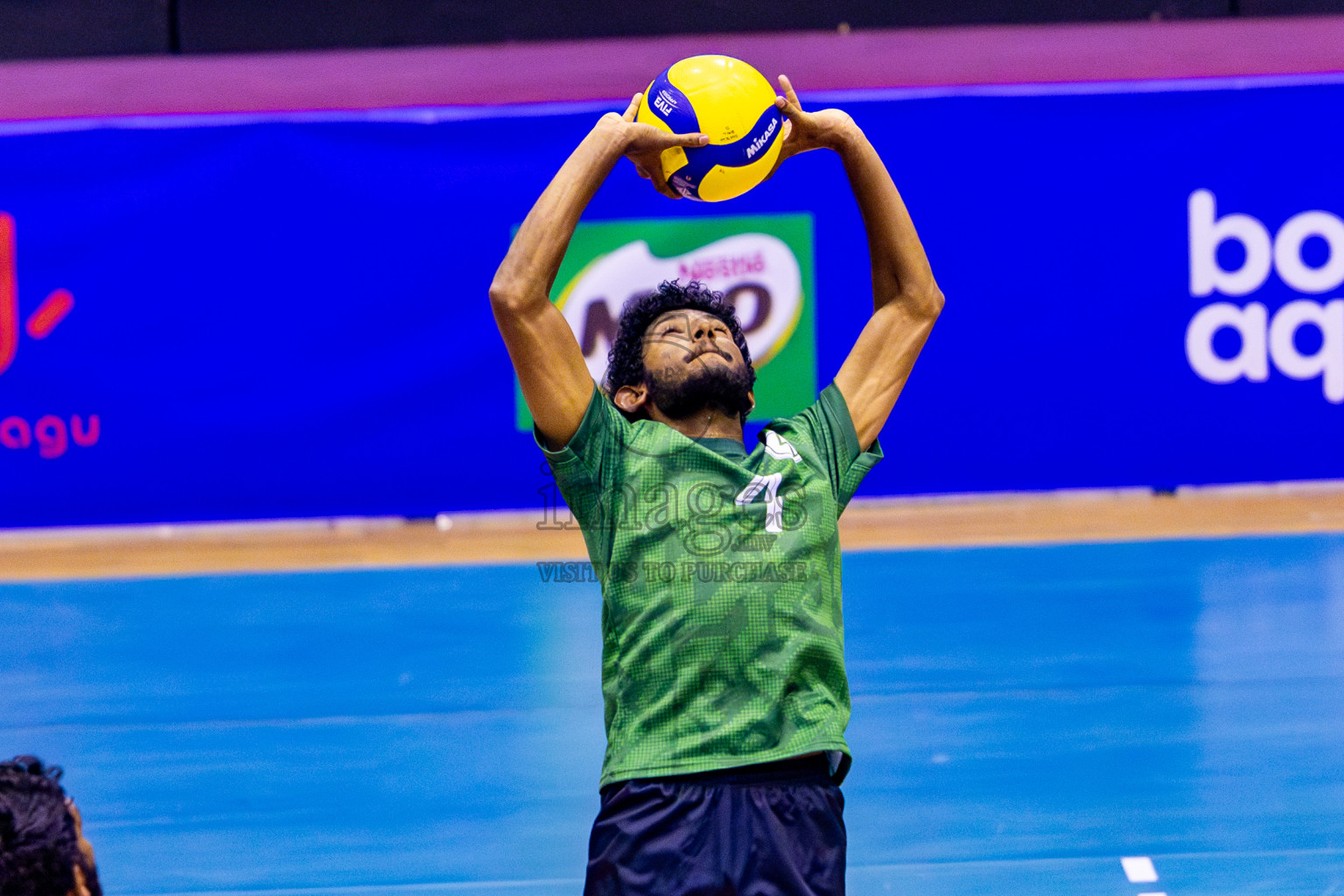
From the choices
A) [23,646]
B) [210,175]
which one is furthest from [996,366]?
[23,646]

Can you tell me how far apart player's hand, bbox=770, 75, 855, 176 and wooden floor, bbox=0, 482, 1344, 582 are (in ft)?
17.2

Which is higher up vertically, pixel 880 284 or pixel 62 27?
pixel 62 27

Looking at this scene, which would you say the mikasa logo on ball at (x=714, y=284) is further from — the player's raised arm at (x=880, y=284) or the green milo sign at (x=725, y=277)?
the player's raised arm at (x=880, y=284)

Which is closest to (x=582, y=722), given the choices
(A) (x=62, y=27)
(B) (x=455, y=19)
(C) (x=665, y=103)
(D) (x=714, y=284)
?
(C) (x=665, y=103)

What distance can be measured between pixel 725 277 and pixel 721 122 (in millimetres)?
5433

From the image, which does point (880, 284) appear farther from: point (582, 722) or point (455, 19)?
point (455, 19)

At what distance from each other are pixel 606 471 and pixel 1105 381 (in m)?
6.72

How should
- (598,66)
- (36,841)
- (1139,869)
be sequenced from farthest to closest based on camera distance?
(598,66), (1139,869), (36,841)

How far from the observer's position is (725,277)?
8.57m

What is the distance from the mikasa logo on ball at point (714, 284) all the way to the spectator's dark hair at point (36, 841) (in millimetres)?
6671

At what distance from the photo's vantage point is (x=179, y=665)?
6332mm

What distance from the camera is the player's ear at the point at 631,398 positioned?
280 centimetres

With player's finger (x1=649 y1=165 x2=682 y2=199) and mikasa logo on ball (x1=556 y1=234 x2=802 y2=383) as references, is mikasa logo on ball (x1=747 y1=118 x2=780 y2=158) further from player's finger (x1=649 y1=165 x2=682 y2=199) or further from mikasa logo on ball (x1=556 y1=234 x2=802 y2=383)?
mikasa logo on ball (x1=556 y1=234 x2=802 y2=383)

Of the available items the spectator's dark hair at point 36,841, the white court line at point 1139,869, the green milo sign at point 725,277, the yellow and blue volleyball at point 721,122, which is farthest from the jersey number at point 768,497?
the green milo sign at point 725,277
